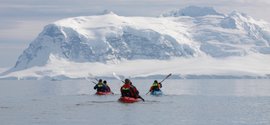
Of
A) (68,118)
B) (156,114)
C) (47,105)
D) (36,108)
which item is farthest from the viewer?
(47,105)

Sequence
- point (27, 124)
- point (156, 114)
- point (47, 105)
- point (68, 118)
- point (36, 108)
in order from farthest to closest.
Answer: point (47, 105), point (36, 108), point (156, 114), point (68, 118), point (27, 124)

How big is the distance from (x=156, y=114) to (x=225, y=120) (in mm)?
5409

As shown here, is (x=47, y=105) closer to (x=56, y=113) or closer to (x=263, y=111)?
(x=56, y=113)

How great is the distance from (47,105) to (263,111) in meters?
16.4

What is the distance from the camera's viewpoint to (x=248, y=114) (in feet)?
149

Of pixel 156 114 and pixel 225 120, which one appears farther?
pixel 156 114

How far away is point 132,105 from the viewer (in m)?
52.9

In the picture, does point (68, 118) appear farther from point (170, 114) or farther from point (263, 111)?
point (263, 111)

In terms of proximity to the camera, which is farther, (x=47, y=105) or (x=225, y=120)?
(x=47, y=105)

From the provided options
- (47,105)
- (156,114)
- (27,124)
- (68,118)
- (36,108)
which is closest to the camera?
(27,124)

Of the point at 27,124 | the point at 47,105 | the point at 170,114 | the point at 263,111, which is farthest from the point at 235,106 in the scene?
the point at 27,124

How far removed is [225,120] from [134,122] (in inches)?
215

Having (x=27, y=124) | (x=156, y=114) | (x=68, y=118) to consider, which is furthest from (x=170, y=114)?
(x=27, y=124)

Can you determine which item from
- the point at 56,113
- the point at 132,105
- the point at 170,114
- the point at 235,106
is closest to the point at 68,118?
the point at 56,113
